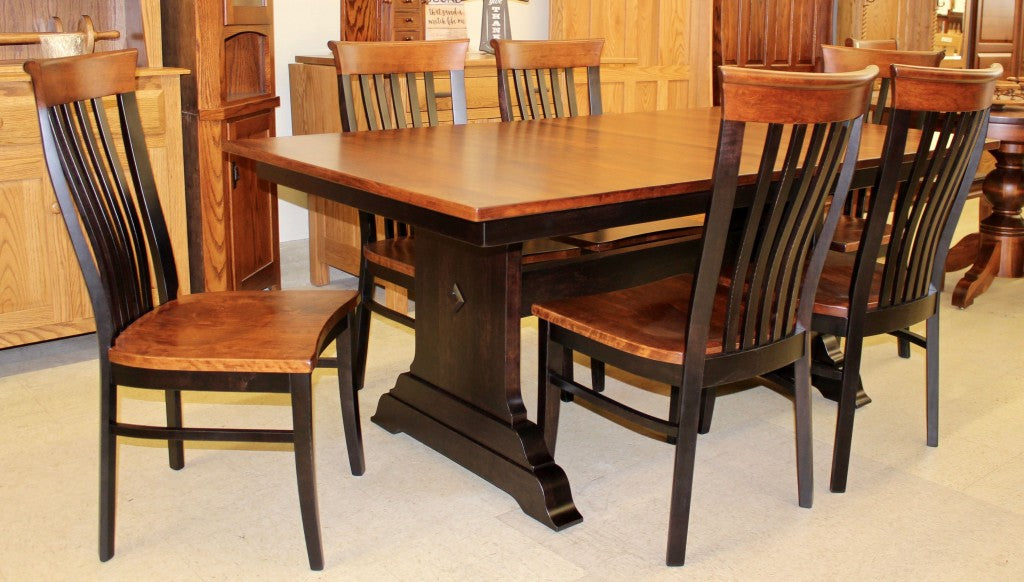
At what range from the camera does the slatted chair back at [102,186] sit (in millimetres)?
1849

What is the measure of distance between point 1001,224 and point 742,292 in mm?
2473

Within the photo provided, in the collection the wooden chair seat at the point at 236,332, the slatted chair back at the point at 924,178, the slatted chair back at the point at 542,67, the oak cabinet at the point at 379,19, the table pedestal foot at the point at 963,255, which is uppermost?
the oak cabinet at the point at 379,19

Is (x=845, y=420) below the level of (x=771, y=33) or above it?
below

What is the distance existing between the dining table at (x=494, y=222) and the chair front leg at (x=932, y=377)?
43 cm

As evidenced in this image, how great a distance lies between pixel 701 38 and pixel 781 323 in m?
3.36

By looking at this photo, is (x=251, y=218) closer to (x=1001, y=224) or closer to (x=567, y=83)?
(x=567, y=83)

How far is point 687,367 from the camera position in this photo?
1.91 meters

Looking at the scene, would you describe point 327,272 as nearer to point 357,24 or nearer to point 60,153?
point 357,24

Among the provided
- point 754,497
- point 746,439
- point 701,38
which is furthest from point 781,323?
point 701,38

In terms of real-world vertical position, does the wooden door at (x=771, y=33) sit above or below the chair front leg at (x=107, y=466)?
above

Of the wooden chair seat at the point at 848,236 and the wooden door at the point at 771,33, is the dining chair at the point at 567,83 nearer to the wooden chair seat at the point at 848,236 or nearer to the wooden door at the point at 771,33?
the wooden chair seat at the point at 848,236

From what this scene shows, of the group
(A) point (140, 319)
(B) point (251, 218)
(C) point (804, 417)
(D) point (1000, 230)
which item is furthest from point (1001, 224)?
(A) point (140, 319)

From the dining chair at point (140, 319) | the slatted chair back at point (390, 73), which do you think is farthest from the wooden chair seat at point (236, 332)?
the slatted chair back at point (390, 73)

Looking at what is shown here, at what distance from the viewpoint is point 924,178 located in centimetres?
220
